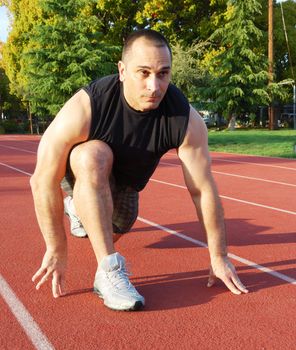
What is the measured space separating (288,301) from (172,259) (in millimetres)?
1078

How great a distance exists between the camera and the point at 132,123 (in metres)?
3.03

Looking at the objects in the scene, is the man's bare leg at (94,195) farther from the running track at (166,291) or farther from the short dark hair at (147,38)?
the short dark hair at (147,38)

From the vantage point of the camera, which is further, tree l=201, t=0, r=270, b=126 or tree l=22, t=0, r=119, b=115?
tree l=201, t=0, r=270, b=126

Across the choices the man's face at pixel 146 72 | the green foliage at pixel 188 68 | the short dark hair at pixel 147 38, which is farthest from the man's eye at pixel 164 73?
the green foliage at pixel 188 68

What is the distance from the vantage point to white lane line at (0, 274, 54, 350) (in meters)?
2.38

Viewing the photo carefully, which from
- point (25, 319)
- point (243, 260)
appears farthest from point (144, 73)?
point (243, 260)

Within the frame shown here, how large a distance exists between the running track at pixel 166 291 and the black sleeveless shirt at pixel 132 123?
2.86ft

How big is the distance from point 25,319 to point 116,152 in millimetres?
1085

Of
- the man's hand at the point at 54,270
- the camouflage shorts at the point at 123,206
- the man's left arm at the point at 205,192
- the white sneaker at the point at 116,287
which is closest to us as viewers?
the white sneaker at the point at 116,287

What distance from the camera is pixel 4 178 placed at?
A: 9094 millimetres

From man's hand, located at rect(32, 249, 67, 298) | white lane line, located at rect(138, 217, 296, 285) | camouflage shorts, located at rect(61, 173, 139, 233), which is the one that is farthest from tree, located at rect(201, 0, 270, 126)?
man's hand, located at rect(32, 249, 67, 298)

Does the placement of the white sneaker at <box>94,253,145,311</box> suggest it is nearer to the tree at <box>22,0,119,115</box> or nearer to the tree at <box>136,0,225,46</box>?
the tree at <box>22,0,119,115</box>

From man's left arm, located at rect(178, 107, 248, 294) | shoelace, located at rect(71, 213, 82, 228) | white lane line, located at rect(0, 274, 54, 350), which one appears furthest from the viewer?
shoelace, located at rect(71, 213, 82, 228)

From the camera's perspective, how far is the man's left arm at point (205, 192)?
120 inches
